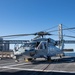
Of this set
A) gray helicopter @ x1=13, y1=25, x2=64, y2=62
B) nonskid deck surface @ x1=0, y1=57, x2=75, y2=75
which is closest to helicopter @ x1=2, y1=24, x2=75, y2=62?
gray helicopter @ x1=13, y1=25, x2=64, y2=62

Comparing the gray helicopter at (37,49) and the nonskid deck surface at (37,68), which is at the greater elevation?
the gray helicopter at (37,49)

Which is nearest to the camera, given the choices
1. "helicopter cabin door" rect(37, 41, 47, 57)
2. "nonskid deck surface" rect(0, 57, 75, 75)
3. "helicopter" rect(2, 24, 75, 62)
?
"nonskid deck surface" rect(0, 57, 75, 75)

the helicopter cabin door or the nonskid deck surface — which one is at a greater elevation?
the helicopter cabin door

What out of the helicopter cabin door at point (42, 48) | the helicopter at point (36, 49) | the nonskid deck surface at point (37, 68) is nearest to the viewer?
the nonskid deck surface at point (37, 68)

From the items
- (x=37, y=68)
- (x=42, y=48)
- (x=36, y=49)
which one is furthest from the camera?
(x=42, y=48)

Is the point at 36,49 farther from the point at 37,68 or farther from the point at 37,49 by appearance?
the point at 37,68

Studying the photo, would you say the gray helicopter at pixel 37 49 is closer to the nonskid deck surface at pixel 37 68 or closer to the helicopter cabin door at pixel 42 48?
the helicopter cabin door at pixel 42 48

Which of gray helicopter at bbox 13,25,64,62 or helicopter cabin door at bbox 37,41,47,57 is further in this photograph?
helicopter cabin door at bbox 37,41,47,57

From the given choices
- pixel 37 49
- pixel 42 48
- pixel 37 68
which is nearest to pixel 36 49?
pixel 37 49

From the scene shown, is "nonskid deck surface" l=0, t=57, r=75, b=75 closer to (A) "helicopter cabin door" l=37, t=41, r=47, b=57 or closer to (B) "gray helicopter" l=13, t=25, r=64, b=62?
(B) "gray helicopter" l=13, t=25, r=64, b=62

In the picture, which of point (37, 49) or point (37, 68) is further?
point (37, 49)

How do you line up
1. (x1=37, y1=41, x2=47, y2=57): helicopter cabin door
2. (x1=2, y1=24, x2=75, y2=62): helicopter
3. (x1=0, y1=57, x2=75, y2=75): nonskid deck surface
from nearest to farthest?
1. (x1=0, y1=57, x2=75, y2=75): nonskid deck surface
2. (x1=2, y1=24, x2=75, y2=62): helicopter
3. (x1=37, y1=41, x2=47, y2=57): helicopter cabin door

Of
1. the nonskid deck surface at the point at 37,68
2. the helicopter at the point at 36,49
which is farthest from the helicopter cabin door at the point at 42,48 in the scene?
the nonskid deck surface at the point at 37,68

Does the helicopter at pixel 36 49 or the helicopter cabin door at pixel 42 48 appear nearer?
the helicopter at pixel 36 49
